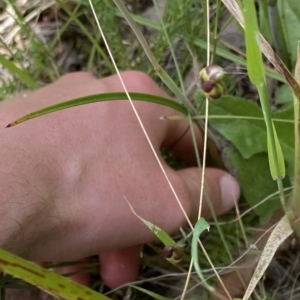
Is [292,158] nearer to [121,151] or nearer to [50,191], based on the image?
[121,151]

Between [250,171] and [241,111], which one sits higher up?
[241,111]

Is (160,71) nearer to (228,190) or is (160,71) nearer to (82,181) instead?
(82,181)

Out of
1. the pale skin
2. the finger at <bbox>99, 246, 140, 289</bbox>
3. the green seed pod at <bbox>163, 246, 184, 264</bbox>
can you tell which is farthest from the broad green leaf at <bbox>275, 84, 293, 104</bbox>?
the green seed pod at <bbox>163, 246, 184, 264</bbox>

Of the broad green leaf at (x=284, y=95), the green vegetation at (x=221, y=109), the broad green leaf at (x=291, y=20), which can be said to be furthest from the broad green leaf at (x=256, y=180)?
the broad green leaf at (x=291, y=20)

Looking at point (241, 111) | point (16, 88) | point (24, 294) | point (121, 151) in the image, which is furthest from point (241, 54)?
point (24, 294)

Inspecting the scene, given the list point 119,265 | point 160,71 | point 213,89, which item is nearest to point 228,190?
point 119,265

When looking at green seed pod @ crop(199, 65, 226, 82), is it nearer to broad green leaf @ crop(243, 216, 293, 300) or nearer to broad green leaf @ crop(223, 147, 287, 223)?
broad green leaf @ crop(243, 216, 293, 300)
